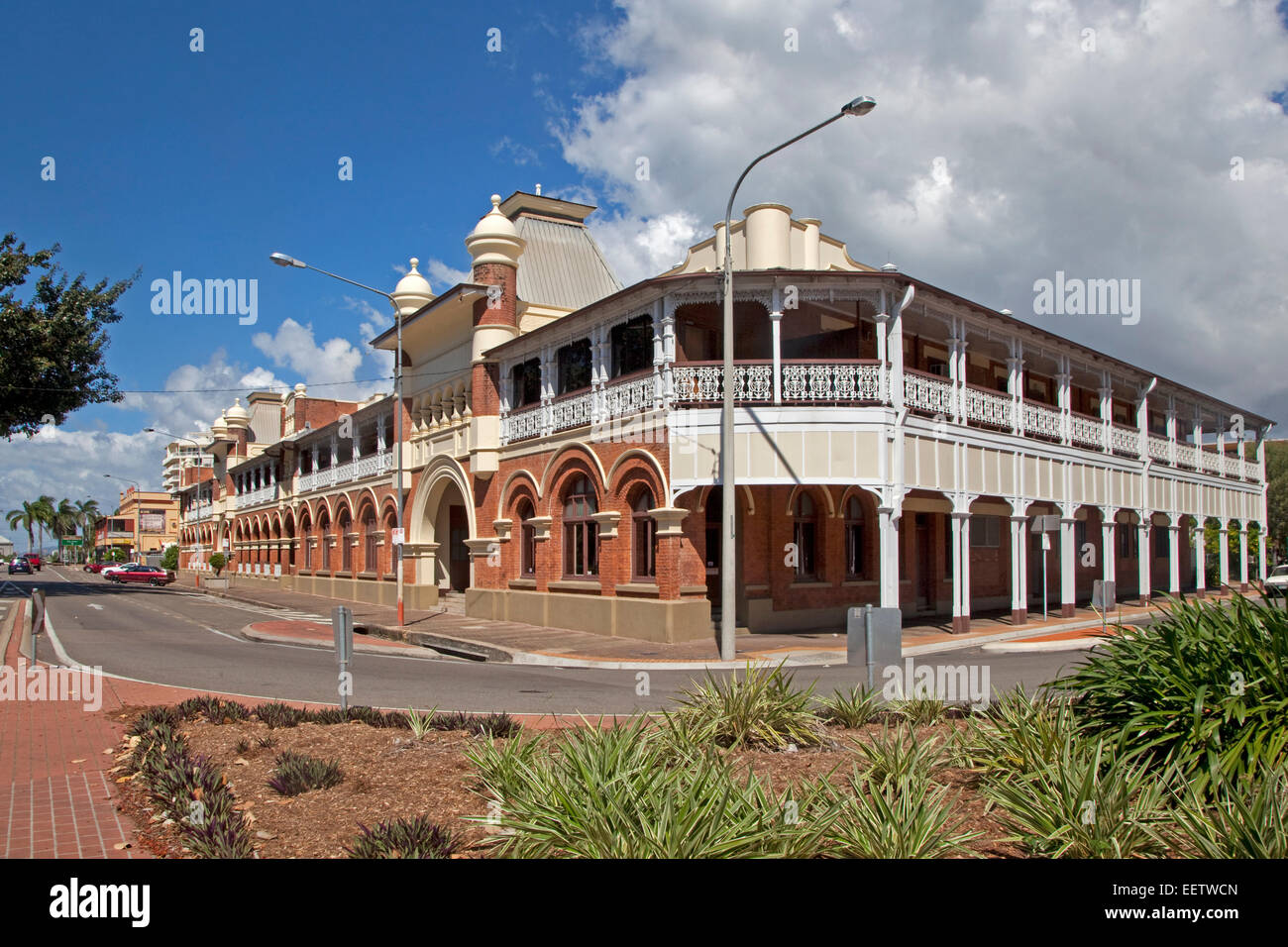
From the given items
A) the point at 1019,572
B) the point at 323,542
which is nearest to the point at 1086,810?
the point at 1019,572

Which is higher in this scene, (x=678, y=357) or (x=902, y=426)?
(x=678, y=357)

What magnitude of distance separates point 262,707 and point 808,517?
14.5 metres

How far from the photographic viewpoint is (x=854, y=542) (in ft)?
74.7

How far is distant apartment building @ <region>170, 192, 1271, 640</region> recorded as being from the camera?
1845 cm

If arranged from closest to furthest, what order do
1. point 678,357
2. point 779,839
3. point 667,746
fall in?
point 779,839
point 667,746
point 678,357

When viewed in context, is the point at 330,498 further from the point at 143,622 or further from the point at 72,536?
the point at 72,536

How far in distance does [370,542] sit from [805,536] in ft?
67.2

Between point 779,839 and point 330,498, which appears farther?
point 330,498

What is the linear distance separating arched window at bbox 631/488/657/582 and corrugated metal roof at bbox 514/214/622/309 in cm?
994

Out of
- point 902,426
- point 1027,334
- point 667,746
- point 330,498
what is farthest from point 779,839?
point 330,498

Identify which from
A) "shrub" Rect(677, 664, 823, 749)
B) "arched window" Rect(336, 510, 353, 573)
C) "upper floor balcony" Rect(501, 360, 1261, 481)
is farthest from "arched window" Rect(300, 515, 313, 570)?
"shrub" Rect(677, 664, 823, 749)

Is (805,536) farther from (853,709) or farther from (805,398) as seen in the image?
(853,709)

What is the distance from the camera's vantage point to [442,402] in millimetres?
29172

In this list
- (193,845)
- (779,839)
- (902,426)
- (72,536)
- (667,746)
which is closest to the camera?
(779,839)
